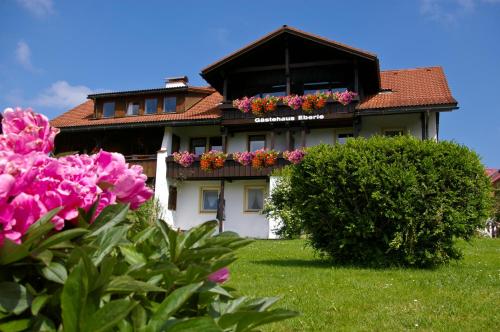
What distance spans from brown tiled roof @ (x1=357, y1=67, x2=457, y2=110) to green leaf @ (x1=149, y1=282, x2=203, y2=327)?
21.6m

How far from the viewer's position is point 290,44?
23.8 m

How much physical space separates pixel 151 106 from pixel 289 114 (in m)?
8.54

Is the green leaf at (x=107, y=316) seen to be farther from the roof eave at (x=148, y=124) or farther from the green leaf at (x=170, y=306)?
the roof eave at (x=148, y=124)

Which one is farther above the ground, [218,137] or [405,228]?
[218,137]

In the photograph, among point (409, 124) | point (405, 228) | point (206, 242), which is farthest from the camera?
point (409, 124)

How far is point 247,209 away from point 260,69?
6.54 m

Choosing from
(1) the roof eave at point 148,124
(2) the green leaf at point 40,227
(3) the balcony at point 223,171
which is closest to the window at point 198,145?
(1) the roof eave at point 148,124

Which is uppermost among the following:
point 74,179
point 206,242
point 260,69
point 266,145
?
point 260,69

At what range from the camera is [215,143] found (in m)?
26.7

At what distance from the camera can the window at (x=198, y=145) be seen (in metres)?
26.8

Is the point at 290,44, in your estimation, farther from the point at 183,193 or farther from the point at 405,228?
the point at 405,228

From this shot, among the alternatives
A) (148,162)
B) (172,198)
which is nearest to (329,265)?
(172,198)

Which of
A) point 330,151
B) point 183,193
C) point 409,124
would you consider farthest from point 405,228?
point 183,193

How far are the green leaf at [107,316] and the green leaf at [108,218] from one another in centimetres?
26
